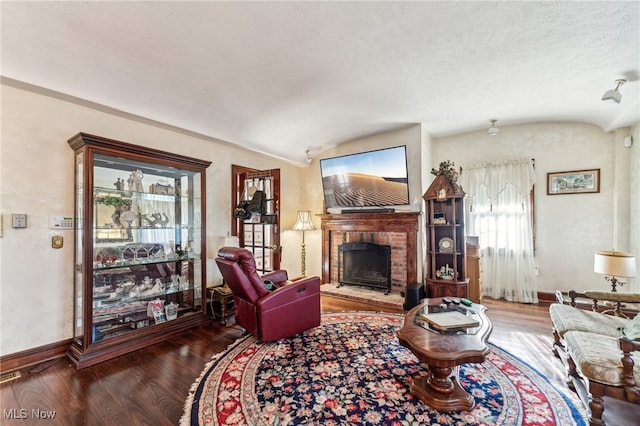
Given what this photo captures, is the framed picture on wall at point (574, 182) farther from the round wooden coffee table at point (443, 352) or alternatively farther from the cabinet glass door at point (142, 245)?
the cabinet glass door at point (142, 245)

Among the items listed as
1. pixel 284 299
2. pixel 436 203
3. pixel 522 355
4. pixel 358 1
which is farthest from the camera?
pixel 436 203

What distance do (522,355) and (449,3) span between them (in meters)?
3.04

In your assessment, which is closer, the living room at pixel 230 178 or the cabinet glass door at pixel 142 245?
the living room at pixel 230 178

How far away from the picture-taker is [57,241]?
2.50 meters

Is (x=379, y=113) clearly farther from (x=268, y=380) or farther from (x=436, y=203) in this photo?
(x=268, y=380)

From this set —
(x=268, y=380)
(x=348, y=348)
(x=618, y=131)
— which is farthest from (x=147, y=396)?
(x=618, y=131)

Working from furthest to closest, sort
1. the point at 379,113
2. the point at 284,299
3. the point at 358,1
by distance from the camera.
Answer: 1. the point at 379,113
2. the point at 284,299
3. the point at 358,1

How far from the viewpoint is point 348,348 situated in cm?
254

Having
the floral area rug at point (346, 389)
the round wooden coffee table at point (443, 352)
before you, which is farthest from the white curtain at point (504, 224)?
the round wooden coffee table at point (443, 352)

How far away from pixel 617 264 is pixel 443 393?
2.41 meters

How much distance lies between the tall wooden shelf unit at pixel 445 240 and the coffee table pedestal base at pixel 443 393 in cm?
199

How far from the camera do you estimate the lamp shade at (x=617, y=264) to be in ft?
8.36

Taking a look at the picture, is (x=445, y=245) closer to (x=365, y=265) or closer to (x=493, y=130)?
(x=365, y=265)

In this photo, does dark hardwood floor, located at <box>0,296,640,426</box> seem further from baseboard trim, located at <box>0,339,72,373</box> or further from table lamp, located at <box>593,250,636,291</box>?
table lamp, located at <box>593,250,636,291</box>
